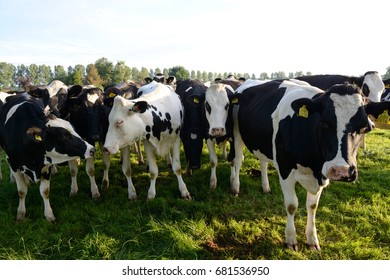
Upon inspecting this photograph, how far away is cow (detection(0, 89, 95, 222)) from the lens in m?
5.08

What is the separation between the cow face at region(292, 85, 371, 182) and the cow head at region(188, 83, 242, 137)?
7.85 ft

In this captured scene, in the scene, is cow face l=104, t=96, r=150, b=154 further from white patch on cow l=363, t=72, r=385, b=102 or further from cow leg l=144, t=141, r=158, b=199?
white patch on cow l=363, t=72, r=385, b=102

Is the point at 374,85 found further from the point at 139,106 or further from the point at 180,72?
the point at 180,72

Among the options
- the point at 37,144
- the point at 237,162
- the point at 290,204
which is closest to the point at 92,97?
the point at 37,144

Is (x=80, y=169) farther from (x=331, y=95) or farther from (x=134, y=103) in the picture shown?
(x=331, y=95)

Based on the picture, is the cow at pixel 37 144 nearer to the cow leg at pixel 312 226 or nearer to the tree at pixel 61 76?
the cow leg at pixel 312 226

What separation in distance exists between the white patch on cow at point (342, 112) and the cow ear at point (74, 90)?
5110mm

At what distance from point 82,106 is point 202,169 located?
3173 millimetres

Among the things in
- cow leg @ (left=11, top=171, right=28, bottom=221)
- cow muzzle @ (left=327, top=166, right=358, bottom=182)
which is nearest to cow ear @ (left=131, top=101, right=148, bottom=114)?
cow leg @ (left=11, top=171, right=28, bottom=221)

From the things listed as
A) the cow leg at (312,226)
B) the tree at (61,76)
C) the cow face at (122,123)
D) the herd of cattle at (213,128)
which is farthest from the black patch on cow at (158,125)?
the tree at (61,76)

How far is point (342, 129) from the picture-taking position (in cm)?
316

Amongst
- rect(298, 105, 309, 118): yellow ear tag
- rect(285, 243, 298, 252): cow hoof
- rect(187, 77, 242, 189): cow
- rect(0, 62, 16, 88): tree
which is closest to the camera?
rect(298, 105, 309, 118): yellow ear tag

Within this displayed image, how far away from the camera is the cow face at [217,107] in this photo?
554 cm
